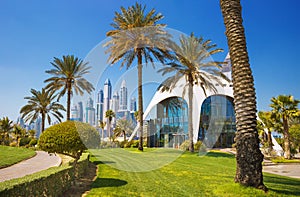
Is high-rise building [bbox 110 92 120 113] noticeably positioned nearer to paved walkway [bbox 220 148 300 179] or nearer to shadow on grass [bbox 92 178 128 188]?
shadow on grass [bbox 92 178 128 188]

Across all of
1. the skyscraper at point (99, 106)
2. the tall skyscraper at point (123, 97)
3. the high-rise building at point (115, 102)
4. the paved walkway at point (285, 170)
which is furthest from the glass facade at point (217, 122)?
the skyscraper at point (99, 106)

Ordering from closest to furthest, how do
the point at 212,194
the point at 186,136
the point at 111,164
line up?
the point at 212,194 < the point at 111,164 < the point at 186,136

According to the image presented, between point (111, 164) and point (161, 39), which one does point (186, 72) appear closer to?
point (161, 39)

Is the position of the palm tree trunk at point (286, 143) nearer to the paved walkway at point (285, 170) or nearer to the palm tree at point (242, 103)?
the paved walkway at point (285, 170)

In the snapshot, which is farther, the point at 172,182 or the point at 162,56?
the point at 162,56

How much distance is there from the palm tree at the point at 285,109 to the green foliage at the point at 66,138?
23035mm

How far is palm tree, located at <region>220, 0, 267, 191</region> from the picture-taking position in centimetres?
714

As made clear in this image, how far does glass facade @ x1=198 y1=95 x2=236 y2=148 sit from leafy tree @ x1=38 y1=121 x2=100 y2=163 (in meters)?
31.1

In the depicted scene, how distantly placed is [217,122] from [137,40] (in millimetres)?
29864

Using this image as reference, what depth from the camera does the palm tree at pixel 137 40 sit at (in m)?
15.0

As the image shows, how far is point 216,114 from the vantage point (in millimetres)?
41312

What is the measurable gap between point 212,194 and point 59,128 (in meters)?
5.64

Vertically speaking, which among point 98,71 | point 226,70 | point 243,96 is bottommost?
point 243,96

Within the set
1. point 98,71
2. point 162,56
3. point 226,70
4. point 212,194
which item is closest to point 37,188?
point 98,71
